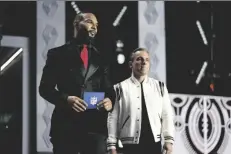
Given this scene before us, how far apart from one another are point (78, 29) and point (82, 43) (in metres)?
0.07

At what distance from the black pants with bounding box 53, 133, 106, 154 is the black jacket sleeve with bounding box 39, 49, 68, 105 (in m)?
0.19

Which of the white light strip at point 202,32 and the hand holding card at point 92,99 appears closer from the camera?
the hand holding card at point 92,99

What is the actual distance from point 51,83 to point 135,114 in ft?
1.73

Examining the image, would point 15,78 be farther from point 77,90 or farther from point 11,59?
point 77,90

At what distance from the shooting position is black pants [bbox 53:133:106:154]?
2225 mm

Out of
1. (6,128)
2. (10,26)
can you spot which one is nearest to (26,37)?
(10,26)

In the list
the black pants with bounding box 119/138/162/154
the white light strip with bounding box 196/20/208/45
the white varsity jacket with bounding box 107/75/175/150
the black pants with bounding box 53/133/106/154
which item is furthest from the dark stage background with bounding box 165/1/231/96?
the black pants with bounding box 53/133/106/154

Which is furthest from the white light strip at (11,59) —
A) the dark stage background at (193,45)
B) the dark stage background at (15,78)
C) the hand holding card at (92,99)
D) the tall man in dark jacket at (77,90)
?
the hand holding card at (92,99)

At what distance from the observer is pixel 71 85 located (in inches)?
92.2

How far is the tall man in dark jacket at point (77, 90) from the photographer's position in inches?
88.1

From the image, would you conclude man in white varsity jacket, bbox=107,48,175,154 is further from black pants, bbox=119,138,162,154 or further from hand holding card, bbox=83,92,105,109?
hand holding card, bbox=83,92,105,109

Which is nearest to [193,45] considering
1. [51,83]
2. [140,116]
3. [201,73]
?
[201,73]

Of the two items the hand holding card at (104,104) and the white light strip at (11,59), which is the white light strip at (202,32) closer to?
the white light strip at (11,59)

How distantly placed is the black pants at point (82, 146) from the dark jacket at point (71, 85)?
1.2 inches
